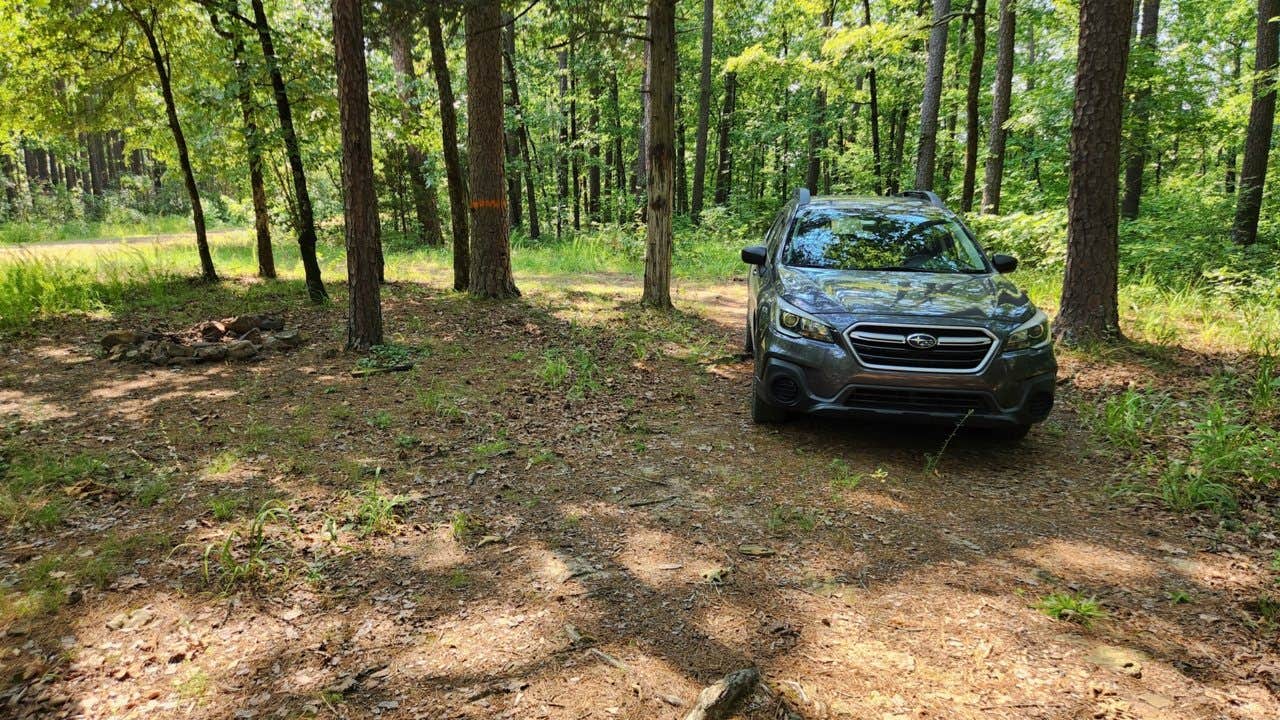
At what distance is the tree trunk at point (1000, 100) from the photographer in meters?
13.5

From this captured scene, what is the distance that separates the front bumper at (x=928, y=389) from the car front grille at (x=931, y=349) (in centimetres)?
6

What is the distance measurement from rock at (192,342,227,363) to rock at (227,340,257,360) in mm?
66

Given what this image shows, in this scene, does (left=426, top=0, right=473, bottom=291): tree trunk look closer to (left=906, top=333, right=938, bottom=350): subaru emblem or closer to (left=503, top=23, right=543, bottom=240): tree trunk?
(left=906, top=333, right=938, bottom=350): subaru emblem

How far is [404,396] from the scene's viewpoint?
651 cm

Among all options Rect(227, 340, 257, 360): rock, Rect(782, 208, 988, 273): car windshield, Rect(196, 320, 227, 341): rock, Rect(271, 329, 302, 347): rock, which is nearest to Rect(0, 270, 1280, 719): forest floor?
Rect(227, 340, 257, 360): rock

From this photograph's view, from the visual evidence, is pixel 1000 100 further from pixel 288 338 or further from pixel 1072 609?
pixel 288 338

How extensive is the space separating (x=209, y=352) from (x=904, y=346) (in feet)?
25.1

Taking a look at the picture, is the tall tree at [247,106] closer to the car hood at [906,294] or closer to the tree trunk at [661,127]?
the tree trunk at [661,127]

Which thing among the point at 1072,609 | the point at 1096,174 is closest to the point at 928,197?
the point at 1096,174

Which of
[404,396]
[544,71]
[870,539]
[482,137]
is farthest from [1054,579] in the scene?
[544,71]

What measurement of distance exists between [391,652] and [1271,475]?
5454 millimetres

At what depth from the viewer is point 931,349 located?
14.5ft

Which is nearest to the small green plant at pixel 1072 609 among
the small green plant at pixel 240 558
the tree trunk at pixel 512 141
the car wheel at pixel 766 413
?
the car wheel at pixel 766 413

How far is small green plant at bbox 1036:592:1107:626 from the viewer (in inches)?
118
